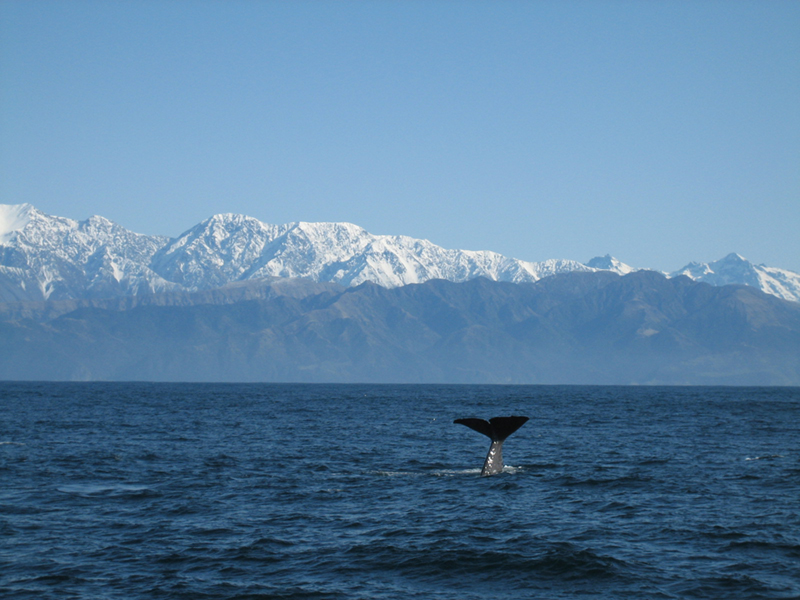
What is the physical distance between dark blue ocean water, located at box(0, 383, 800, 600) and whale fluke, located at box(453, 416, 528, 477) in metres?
0.86

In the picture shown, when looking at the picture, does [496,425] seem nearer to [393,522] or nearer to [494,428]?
[494,428]

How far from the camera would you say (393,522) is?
26.3 metres

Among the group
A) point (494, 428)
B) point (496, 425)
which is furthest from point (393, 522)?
point (494, 428)

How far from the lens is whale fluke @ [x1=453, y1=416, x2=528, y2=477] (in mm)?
30422

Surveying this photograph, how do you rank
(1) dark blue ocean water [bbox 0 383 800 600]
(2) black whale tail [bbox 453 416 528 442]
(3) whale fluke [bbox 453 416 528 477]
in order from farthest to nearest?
(2) black whale tail [bbox 453 416 528 442]
(3) whale fluke [bbox 453 416 528 477]
(1) dark blue ocean water [bbox 0 383 800 600]

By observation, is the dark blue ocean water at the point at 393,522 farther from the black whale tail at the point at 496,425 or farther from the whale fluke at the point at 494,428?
the black whale tail at the point at 496,425

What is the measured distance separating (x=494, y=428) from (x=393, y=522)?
23.5 feet

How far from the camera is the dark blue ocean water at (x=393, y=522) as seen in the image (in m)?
19.7

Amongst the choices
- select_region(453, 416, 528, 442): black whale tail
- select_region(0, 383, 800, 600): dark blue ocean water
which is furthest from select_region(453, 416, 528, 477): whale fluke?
select_region(0, 383, 800, 600): dark blue ocean water

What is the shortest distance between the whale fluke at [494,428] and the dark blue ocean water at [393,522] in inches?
33.9

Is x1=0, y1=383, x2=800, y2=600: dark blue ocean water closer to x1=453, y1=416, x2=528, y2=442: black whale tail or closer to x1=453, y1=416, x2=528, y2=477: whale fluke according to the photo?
x1=453, y1=416, x2=528, y2=477: whale fluke

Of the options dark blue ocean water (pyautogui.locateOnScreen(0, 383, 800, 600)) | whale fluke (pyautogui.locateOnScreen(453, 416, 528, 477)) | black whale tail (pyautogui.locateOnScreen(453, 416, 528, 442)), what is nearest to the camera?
dark blue ocean water (pyautogui.locateOnScreen(0, 383, 800, 600))

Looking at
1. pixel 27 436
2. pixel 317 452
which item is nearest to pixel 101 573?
pixel 317 452

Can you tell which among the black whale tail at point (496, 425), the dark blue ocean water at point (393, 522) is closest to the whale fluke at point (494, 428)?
the black whale tail at point (496, 425)
